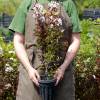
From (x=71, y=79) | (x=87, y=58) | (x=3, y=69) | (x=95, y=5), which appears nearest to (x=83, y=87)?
(x=87, y=58)

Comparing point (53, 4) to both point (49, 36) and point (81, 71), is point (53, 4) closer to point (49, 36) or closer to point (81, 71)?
point (49, 36)

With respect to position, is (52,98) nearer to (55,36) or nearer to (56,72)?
(56,72)

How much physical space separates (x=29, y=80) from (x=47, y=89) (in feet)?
0.67

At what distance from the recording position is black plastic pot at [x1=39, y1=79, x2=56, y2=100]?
3150 millimetres

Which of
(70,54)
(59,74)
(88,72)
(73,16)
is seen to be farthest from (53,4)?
(88,72)

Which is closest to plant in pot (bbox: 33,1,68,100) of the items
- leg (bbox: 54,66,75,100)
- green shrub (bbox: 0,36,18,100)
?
leg (bbox: 54,66,75,100)

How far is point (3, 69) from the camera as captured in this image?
5195mm

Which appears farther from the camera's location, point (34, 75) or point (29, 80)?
point (29, 80)

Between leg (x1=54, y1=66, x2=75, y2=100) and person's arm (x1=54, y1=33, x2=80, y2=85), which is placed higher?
person's arm (x1=54, y1=33, x2=80, y2=85)

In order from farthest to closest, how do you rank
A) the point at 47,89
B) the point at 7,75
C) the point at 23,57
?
the point at 7,75 < the point at 23,57 < the point at 47,89

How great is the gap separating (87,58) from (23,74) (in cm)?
213

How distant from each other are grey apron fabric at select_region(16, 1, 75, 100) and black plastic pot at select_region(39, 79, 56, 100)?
0.33 ft

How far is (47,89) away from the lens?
3174 millimetres

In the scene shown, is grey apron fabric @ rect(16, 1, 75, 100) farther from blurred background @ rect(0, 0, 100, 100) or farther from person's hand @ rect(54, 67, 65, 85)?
blurred background @ rect(0, 0, 100, 100)
